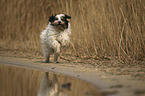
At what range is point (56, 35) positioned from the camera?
19.6 ft

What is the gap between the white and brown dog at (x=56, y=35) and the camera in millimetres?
5863

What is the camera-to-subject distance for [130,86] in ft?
10.9

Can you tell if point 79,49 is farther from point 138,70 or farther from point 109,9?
point 138,70

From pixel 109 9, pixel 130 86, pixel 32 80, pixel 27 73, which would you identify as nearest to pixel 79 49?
pixel 109 9

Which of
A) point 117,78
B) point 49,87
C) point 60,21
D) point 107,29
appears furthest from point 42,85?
point 107,29

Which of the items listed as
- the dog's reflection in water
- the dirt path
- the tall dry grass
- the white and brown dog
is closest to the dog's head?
the white and brown dog

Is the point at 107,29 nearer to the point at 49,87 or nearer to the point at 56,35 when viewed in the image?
the point at 56,35

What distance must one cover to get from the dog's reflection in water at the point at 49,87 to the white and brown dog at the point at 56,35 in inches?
58.9

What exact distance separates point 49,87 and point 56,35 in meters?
2.52

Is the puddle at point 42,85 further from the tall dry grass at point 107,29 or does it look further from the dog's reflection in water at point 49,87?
the tall dry grass at point 107,29

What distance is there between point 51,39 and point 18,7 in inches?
186

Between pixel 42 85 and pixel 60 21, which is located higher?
pixel 60 21

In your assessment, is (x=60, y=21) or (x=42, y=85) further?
(x=60, y=21)

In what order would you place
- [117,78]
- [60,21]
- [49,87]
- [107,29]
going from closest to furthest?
[49,87] → [117,78] → [60,21] → [107,29]
